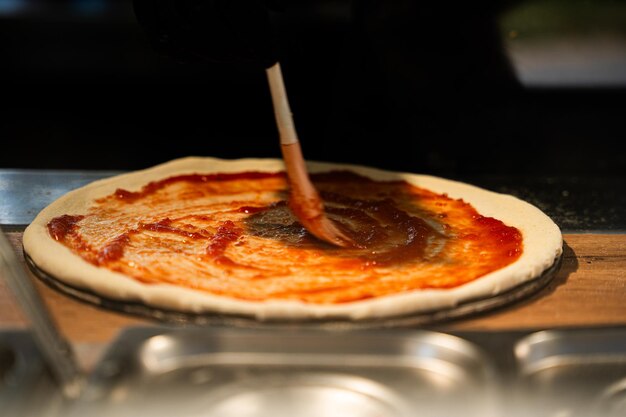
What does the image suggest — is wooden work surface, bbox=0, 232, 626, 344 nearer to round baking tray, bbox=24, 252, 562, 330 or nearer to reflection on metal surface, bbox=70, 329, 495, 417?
round baking tray, bbox=24, 252, 562, 330

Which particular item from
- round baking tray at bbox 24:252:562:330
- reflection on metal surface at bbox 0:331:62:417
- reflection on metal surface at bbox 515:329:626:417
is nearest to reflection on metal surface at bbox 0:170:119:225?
round baking tray at bbox 24:252:562:330

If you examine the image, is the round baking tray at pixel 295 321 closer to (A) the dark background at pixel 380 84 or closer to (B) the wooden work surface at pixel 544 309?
(B) the wooden work surface at pixel 544 309

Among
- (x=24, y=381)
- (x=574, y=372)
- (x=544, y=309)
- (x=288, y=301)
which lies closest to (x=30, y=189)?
(x=288, y=301)

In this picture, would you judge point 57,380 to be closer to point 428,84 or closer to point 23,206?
point 23,206

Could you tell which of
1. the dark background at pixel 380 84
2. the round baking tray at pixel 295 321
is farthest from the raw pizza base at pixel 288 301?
the dark background at pixel 380 84

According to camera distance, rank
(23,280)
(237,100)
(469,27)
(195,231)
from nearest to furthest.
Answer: (23,280) < (195,231) < (469,27) < (237,100)

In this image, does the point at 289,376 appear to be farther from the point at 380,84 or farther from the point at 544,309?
the point at 380,84

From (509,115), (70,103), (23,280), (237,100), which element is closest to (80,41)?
(70,103)
